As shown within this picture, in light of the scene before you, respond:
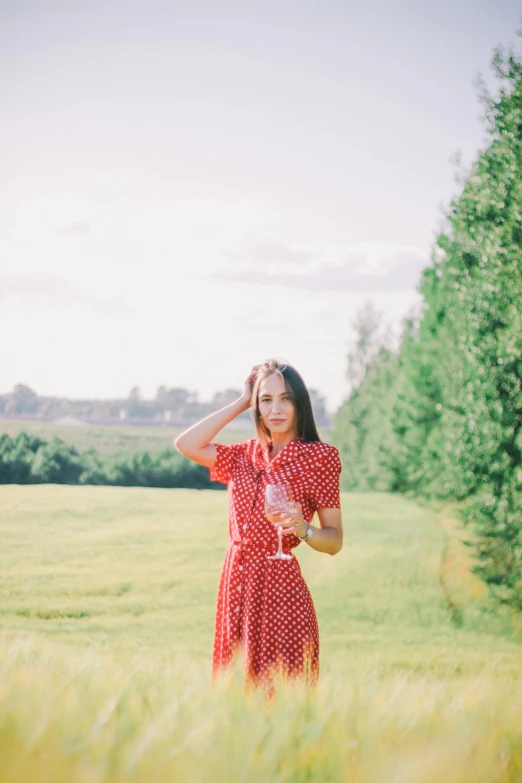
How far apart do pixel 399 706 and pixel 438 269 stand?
24.6 metres

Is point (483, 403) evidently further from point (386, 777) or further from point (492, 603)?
point (386, 777)

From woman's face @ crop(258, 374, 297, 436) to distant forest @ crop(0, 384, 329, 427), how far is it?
10.3 m

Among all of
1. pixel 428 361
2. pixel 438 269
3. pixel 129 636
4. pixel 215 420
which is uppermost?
pixel 438 269

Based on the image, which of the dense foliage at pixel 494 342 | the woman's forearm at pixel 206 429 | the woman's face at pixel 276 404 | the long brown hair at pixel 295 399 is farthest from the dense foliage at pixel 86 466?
the woman's face at pixel 276 404

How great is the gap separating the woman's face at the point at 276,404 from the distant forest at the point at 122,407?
10332 millimetres

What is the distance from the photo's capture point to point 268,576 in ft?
12.6

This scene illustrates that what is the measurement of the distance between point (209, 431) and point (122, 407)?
17.6 m

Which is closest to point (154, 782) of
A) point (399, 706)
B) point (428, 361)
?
point (399, 706)

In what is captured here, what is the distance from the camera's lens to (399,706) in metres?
2.48

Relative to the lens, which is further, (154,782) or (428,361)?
(428,361)

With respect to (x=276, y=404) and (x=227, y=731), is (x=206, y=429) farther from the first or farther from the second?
(x=227, y=731)

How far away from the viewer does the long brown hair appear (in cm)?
397

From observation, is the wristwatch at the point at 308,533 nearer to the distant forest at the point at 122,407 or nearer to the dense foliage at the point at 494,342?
the dense foliage at the point at 494,342

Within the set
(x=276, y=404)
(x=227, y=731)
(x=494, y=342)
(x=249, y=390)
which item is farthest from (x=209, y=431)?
(x=494, y=342)
